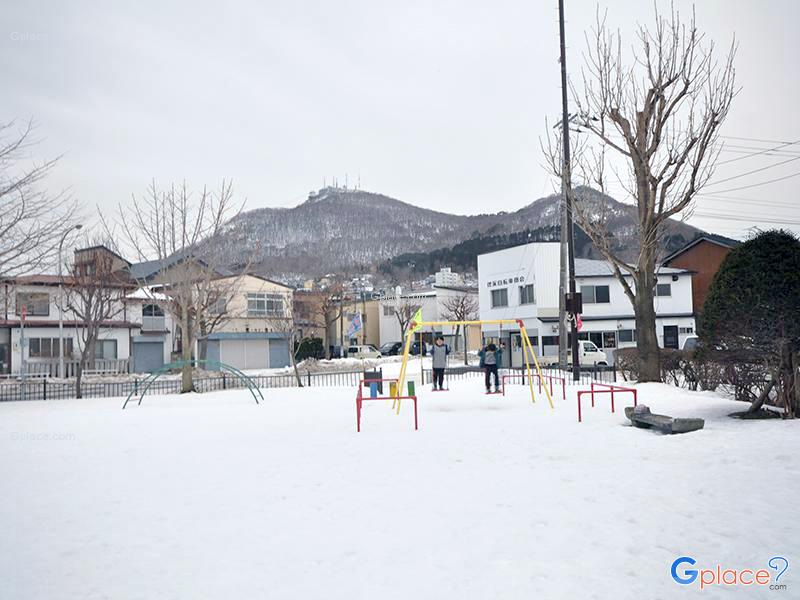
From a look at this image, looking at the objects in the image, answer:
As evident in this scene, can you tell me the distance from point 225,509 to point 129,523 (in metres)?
0.91

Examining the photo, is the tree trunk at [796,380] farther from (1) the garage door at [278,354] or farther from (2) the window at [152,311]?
(2) the window at [152,311]

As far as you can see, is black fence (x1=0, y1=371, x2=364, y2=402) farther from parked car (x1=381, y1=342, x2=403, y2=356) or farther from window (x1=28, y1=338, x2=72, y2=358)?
parked car (x1=381, y1=342, x2=403, y2=356)

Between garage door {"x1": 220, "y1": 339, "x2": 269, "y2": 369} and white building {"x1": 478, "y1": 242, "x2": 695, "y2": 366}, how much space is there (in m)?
17.5

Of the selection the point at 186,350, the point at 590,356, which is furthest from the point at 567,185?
the point at 590,356

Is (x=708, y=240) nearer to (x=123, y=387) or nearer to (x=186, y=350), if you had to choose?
(x=186, y=350)

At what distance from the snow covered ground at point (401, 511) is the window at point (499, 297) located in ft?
102

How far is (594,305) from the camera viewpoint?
38.6m

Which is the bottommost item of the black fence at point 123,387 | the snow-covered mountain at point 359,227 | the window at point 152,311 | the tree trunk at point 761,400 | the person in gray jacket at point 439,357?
the black fence at point 123,387

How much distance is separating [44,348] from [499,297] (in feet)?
94.8

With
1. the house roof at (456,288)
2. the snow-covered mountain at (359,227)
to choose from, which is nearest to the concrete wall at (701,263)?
the house roof at (456,288)

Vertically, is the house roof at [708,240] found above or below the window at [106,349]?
above

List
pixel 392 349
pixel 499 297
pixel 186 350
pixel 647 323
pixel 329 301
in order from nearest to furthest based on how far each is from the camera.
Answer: pixel 647 323 < pixel 186 350 < pixel 499 297 < pixel 329 301 < pixel 392 349

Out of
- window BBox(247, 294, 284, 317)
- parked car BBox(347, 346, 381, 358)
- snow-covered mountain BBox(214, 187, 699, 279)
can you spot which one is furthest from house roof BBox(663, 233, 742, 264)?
snow-covered mountain BBox(214, 187, 699, 279)

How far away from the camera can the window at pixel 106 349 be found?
127 feet
